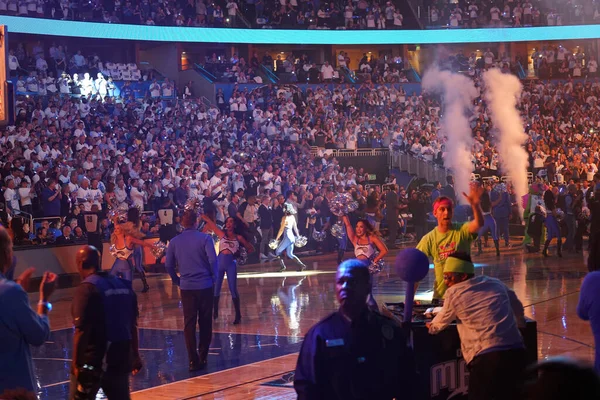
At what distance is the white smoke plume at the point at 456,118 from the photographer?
32.1 meters

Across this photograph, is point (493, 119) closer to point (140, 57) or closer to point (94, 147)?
point (140, 57)

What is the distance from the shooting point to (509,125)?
34.6 metres

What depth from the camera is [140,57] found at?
39812mm

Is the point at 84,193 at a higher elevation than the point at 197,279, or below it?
higher

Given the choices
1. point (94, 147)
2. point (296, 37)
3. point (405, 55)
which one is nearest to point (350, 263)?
point (94, 147)

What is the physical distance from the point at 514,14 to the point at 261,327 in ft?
110

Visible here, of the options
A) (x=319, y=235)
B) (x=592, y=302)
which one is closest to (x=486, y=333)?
(x=592, y=302)

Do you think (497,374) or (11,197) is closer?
(497,374)

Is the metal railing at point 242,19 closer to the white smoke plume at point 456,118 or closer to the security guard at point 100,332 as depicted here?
the white smoke plume at point 456,118

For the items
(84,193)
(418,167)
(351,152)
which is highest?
(351,152)

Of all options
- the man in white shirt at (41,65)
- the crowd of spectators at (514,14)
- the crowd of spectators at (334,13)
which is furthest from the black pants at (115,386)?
the crowd of spectators at (514,14)

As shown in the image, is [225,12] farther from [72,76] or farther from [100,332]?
[100,332]

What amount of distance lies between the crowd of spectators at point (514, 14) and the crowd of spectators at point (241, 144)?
420cm

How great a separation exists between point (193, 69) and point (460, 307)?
106 feet
